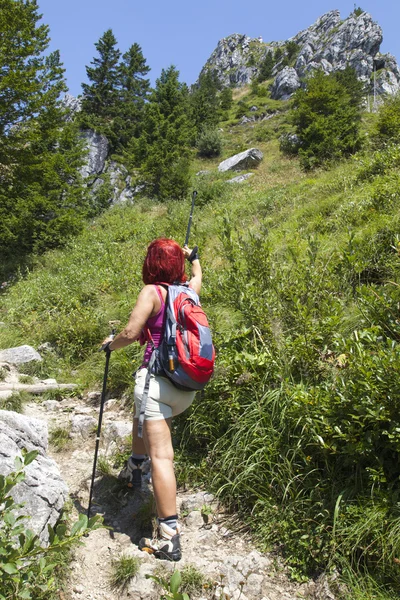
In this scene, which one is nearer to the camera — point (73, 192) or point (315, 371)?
point (315, 371)

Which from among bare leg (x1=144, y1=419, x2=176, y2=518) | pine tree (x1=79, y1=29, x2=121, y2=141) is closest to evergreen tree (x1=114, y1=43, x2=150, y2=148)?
pine tree (x1=79, y1=29, x2=121, y2=141)

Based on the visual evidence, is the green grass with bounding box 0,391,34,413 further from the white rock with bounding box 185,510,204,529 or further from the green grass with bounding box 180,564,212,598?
the green grass with bounding box 180,564,212,598

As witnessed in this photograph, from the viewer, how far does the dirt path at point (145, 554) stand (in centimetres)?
259

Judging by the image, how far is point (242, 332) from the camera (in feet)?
13.8

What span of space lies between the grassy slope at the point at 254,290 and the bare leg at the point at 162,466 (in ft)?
2.13

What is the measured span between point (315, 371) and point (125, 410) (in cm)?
252

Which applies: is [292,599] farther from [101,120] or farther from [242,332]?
[101,120]

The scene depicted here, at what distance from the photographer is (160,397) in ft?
9.52

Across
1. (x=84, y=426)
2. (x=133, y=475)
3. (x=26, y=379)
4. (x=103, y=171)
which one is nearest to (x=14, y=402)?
(x=26, y=379)

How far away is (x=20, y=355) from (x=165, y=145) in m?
19.9

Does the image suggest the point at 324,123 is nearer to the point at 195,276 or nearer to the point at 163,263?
the point at 195,276

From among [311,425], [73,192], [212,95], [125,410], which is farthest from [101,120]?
[311,425]

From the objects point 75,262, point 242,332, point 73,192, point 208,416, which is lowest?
point 208,416

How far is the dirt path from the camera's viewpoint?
8.50 feet
